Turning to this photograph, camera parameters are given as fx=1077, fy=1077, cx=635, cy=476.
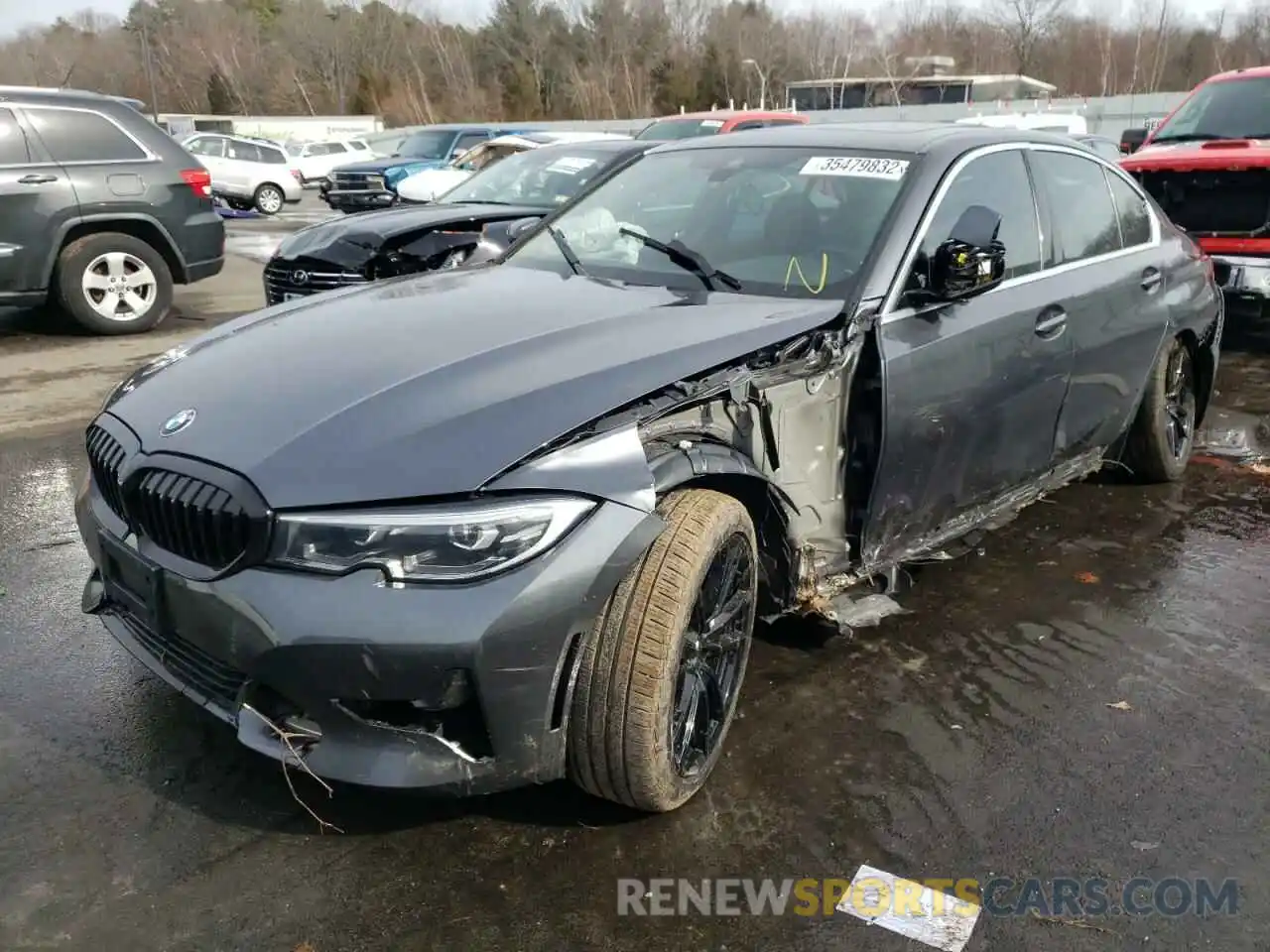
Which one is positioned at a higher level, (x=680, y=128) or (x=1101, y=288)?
(x=680, y=128)

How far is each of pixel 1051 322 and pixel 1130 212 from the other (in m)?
1.27

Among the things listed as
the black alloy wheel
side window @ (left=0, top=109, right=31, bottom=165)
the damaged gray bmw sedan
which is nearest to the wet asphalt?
the black alloy wheel

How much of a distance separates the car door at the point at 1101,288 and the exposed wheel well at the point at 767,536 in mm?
1578

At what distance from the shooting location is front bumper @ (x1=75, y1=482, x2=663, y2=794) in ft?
7.22

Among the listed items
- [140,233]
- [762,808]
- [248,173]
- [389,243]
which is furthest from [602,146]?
[248,173]

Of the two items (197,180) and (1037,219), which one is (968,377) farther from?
(197,180)

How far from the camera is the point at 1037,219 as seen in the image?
13.3 feet

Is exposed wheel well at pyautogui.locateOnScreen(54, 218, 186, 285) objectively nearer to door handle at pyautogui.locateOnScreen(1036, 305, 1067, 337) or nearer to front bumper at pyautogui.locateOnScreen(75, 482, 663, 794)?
front bumper at pyautogui.locateOnScreen(75, 482, 663, 794)

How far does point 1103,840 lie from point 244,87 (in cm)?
8523

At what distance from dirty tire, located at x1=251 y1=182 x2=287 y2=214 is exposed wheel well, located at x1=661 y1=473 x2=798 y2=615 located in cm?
2463

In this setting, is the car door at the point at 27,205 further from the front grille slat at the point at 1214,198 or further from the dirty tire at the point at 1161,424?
the front grille slat at the point at 1214,198

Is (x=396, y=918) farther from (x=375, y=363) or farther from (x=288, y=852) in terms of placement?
(x=375, y=363)

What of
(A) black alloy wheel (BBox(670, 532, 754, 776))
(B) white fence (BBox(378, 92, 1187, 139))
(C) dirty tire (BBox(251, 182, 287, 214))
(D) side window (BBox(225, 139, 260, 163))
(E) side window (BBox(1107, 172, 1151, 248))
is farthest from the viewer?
(B) white fence (BBox(378, 92, 1187, 139))

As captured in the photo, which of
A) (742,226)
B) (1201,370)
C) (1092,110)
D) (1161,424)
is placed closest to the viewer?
(742,226)
